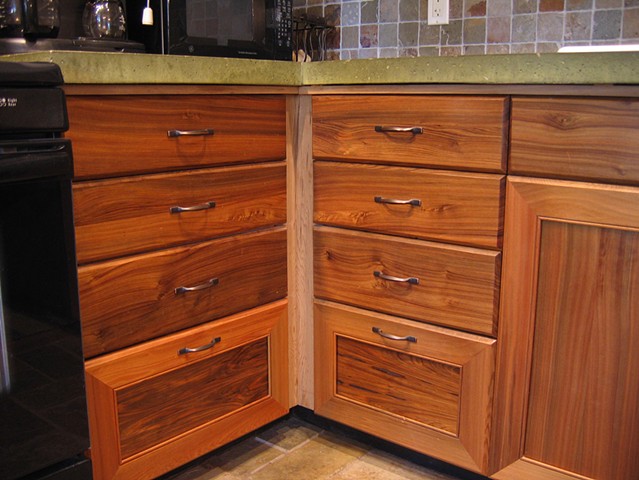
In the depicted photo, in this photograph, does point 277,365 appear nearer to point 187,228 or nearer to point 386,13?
point 187,228

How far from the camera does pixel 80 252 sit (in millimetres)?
1253

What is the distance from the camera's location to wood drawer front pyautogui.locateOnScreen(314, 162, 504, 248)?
1365 mm

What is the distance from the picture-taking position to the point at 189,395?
1497mm

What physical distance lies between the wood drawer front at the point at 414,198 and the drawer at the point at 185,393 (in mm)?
296

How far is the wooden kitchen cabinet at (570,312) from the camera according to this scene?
4.03 ft

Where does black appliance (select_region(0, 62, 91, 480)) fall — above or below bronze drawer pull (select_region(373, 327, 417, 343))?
above

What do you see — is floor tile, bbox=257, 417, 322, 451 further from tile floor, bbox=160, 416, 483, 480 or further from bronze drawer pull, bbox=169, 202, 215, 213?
bronze drawer pull, bbox=169, 202, 215, 213

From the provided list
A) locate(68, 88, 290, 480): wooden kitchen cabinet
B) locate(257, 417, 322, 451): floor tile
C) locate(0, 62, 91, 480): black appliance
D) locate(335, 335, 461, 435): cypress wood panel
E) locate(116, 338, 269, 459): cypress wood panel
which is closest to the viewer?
locate(0, 62, 91, 480): black appliance

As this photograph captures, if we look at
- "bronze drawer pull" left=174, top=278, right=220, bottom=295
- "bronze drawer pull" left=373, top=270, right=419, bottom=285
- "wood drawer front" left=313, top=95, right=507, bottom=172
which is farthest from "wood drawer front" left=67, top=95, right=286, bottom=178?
"bronze drawer pull" left=373, top=270, right=419, bottom=285

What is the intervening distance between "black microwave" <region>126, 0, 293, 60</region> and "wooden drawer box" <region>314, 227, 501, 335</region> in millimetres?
495

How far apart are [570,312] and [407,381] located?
0.41 m

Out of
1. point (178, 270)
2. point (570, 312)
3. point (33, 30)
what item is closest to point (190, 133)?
point (178, 270)

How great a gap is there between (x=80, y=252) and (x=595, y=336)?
37.9 inches

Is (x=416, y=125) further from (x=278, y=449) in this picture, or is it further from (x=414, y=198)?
(x=278, y=449)
